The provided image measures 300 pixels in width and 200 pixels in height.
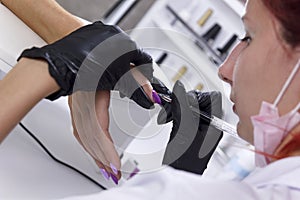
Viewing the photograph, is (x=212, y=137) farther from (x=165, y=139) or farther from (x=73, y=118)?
(x=73, y=118)

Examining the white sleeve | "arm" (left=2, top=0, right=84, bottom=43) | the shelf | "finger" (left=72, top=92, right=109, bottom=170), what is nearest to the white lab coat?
the white sleeve

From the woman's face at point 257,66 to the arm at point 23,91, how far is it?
27cm

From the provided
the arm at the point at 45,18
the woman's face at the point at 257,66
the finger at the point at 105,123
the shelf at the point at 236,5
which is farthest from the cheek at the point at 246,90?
the shelf at the point at 236,5

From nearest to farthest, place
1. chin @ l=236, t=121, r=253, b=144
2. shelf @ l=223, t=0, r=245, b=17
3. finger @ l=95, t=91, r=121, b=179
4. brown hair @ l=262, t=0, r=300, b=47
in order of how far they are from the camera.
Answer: brown hair @ l=262, t=0, r=300, b=47 < chin @ l=236, t=121, r=253, b=144 < finger @ l=95, t=91, r=121, b=179 < shelf @ l=223, t=0, r=245, b=17

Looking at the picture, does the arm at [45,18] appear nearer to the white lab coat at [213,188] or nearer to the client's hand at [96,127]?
the client's hand at [96,127]

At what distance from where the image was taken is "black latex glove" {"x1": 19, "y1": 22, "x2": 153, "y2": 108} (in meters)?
0.72

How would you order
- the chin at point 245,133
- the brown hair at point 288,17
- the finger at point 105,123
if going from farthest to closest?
the finger at point 105,123, the chin at point 245,133, the brown hair at point 288,17

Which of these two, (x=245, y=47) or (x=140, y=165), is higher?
(x=245, y=47)

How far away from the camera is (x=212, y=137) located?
0.85 metres

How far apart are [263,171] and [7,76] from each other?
41 centimetres

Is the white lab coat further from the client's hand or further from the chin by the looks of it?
the client's hand

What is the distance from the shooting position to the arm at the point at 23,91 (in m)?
0.72

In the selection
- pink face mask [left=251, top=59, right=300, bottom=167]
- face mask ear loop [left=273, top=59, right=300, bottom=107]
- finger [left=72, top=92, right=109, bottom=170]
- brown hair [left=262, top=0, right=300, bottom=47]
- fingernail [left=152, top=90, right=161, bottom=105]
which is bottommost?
finger [left=72, top=92, right=109, bottom=170]

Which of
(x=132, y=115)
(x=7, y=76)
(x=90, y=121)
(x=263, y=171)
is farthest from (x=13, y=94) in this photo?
(x=263, y=171)
